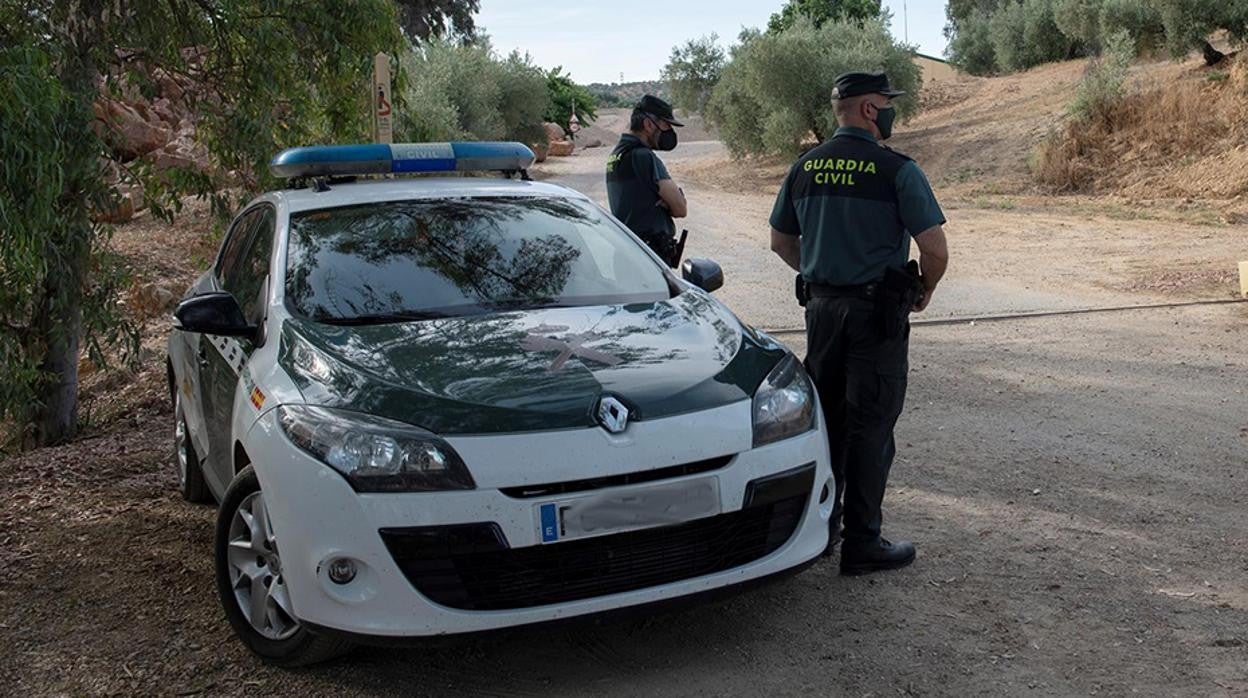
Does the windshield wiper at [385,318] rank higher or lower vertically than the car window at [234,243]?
lower

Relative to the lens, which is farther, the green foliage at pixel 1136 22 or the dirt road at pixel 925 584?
the green foliage at pixel 1136 22

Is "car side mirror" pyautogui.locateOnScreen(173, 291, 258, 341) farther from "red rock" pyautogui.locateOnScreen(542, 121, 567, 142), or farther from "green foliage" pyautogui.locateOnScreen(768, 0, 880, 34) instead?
"green foliage" pyautogui.locateOnScreen(768, 0, 880, 34)

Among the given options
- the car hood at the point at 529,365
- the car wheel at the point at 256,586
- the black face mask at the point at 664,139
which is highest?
the black face mask at the point at 664,139

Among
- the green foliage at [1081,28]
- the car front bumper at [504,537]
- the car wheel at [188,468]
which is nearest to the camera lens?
the car front bumper at [504,537]

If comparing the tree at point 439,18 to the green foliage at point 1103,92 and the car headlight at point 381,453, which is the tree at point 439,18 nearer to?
the green foliage at point 1103,92

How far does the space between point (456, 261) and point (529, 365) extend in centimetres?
101

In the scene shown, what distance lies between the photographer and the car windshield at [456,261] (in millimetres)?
4594

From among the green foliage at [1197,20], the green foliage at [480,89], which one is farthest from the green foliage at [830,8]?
the green foliage at [1197,20]

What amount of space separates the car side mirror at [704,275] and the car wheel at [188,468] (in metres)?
2.33

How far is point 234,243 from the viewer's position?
5.77 m

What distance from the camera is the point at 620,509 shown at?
3627 millimetres

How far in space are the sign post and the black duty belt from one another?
439cm

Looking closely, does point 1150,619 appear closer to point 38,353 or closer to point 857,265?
point 857,265

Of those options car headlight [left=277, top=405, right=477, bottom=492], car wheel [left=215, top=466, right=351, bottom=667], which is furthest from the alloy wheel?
car headlight [left=277, top=405, right=477, bottom=492]
